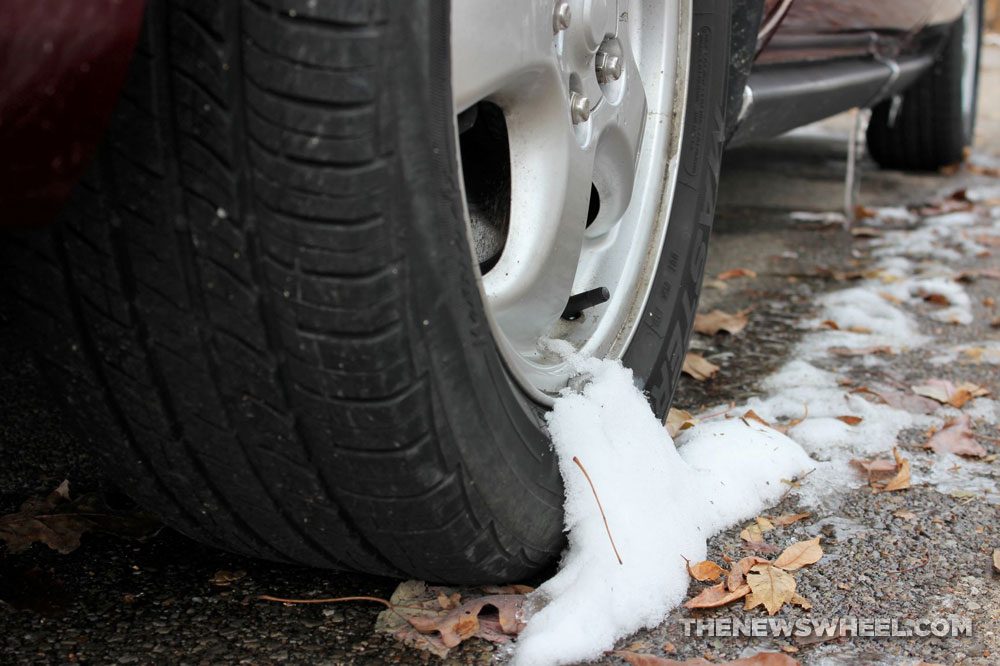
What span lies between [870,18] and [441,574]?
2.36 metres

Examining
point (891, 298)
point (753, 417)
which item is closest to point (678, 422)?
point (753, 417)

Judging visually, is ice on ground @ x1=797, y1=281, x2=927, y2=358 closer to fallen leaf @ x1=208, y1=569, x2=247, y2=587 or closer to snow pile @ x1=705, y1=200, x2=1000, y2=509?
snow pile @ x1=705, y1=200, x2=1000, y2=509

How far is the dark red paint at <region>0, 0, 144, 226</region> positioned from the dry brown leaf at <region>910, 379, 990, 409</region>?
5.59 feet

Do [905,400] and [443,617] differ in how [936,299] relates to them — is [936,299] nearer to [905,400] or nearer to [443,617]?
[905,400]

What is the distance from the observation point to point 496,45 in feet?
3.93

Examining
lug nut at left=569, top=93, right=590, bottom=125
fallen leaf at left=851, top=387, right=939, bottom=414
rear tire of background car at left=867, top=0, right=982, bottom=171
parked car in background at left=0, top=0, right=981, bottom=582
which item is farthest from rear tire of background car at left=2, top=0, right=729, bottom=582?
rear tire of background car at left=867, top=0, right=982, bottom=171

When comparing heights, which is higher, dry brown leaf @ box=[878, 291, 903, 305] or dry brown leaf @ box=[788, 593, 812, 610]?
dry brown leaf @ box=[788, 593, 812, 610]

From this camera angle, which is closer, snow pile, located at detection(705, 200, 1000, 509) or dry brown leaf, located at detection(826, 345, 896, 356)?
snow pile, located at detection(705, 200, 1000, 509)

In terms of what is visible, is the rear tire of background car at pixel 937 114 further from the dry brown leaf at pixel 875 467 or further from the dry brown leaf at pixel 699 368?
the dry brown leaf at pixel 875 467

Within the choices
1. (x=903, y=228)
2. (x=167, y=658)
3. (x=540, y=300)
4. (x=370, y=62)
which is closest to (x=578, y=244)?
(x=540, y=300)

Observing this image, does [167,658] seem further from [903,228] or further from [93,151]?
[903,228]

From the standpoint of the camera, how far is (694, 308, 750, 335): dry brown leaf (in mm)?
2459

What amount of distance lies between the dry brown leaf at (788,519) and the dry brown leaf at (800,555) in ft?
0.22

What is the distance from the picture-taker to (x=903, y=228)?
3.75 m
